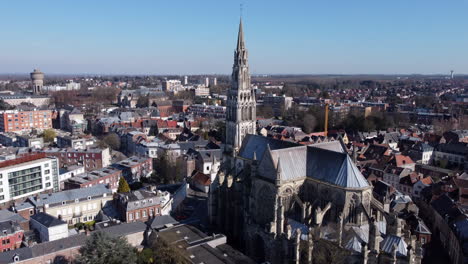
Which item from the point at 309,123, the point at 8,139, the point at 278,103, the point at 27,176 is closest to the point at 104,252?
the point at 27,176

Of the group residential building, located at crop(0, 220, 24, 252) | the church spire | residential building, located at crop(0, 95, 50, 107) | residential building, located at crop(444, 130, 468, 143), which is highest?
the church spire

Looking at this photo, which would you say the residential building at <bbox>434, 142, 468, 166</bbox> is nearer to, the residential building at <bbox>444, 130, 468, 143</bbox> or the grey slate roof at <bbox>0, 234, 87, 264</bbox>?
the residential building at <bbox>444, 130, 468, 143</bbox>

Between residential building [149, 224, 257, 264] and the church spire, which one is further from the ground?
the church spire

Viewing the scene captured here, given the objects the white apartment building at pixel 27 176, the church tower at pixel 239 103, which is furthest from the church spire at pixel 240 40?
the white apartment building at pixel 27 176

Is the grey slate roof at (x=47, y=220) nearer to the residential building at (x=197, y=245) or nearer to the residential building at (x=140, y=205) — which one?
the residential building at (x=140, y=205)

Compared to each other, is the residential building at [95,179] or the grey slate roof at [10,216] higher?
the residential building at [95,179]

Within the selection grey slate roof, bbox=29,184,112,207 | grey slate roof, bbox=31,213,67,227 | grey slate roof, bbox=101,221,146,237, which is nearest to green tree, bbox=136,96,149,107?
grey slate roof, bbox=29,184,112,207
